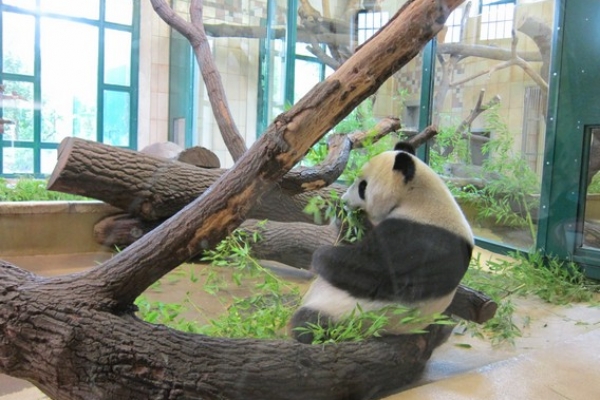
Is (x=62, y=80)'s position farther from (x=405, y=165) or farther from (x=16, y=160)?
(x=405, y=165)

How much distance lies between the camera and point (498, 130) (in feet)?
14.0

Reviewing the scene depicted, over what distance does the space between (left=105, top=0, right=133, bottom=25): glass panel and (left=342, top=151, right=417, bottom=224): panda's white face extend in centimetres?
226

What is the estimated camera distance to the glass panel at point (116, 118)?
118 inches

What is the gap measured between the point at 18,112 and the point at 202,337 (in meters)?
2.25

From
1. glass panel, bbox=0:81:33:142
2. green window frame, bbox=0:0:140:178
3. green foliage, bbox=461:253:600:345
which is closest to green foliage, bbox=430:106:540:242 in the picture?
green foliage, bbox=461:253:600:345

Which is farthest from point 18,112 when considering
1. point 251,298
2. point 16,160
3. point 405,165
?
point 405,165

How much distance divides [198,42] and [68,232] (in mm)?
2380

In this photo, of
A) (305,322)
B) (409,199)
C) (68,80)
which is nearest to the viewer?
(305,322)

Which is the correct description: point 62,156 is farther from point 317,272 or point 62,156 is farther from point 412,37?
point 412,37

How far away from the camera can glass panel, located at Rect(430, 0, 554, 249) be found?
13.3 feet

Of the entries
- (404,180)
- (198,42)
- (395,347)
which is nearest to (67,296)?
(395,347)

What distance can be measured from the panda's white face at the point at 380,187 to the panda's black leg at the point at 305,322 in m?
0.52

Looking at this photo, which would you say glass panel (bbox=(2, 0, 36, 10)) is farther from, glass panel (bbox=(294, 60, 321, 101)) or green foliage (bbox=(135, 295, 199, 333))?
glass panel (bbox=(294, 60, 321, 101))

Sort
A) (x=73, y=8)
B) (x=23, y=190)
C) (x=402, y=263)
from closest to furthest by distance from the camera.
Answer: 1. (x=402, y=263)
2. (x=73, y=8)
3. (x=23, y=190)
